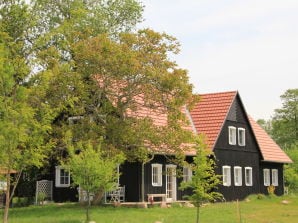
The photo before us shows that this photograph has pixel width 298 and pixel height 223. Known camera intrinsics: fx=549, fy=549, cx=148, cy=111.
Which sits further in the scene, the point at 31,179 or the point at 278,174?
the point at 278,174

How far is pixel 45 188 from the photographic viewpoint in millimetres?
34688

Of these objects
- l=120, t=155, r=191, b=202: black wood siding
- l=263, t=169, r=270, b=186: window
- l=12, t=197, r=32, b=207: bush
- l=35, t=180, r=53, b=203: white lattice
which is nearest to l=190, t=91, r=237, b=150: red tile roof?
l=120, t=155, r=191, b=202: black wood siding

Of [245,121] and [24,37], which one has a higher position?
[24,37]

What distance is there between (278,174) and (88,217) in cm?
2503

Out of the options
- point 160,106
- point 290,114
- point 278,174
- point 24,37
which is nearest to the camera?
point 160,106

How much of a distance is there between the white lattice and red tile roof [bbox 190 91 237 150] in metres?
10.4

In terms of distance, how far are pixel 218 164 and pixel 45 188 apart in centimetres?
1127

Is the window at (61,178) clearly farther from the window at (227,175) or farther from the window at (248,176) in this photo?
the window at (248,176)

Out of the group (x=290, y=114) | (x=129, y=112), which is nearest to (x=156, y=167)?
(x=129, y=112)

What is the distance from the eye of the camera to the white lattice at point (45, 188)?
34.4 meters

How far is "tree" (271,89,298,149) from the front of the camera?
74.1 metres

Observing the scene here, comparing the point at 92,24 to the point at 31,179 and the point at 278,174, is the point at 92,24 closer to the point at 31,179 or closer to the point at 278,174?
the point at 31,179

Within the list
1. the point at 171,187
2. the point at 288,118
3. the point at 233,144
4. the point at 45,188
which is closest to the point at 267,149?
the point at 233,144

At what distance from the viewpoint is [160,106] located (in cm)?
2927
